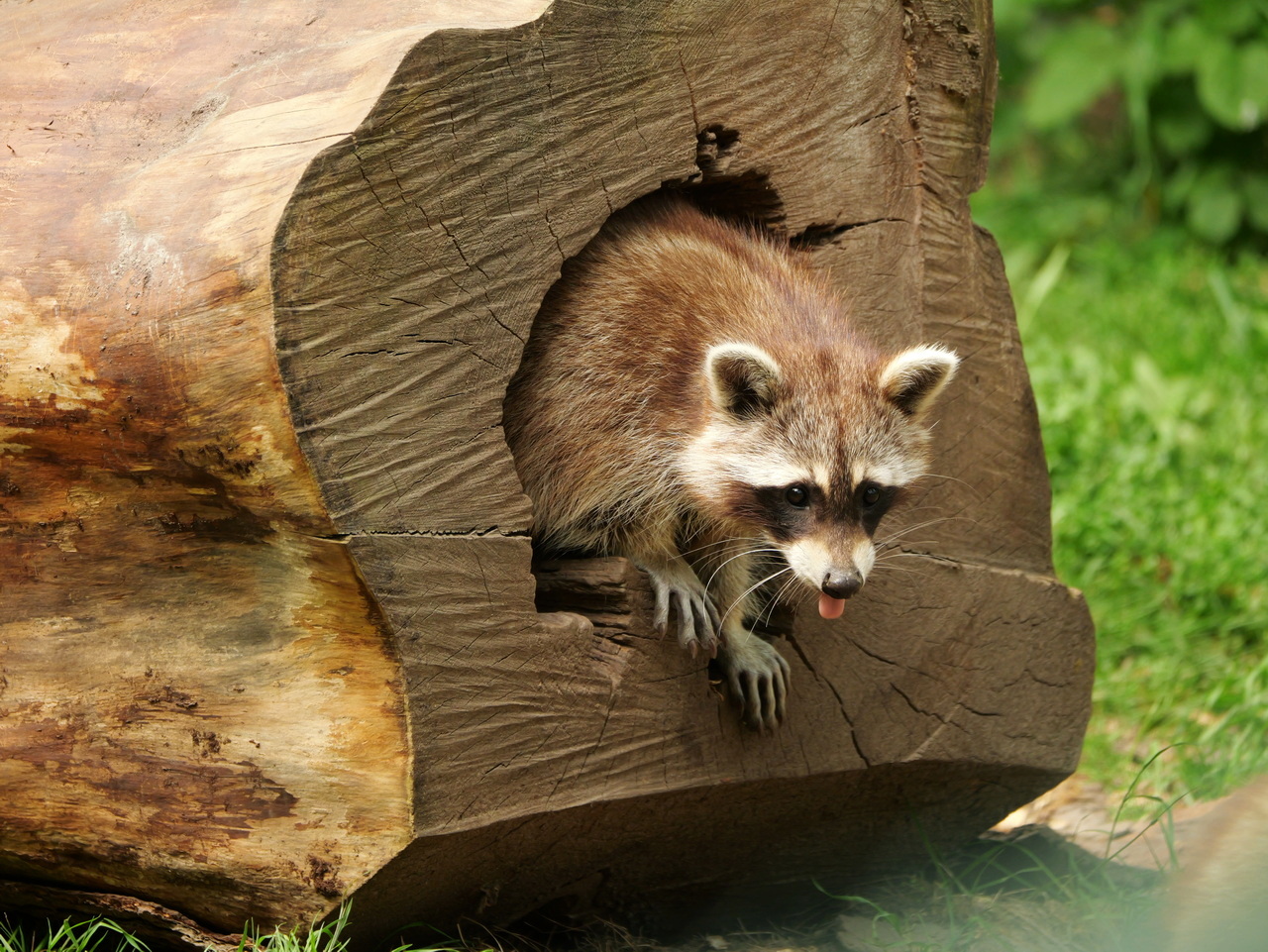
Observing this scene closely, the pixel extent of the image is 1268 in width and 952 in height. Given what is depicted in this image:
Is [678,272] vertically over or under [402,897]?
over

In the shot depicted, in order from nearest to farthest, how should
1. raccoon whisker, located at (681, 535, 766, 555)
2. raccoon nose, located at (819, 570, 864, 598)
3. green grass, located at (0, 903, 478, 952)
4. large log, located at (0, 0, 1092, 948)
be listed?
large log, located at (0, 0, 1092, 948)
green grass, located at (0, 903, 478, 952)
raccoon nose, located at (819, 570, 864, 598)
raccoon whisker, located at (681, 535, 766, 555)

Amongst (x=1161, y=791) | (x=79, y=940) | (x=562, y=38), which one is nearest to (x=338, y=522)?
(x=562, y=38)

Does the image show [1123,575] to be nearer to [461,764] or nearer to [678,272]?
[678,272]

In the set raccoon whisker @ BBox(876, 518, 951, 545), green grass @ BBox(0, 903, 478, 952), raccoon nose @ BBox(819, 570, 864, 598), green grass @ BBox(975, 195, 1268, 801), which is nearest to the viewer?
green grass @ BBox(0, 903, 478, 952)

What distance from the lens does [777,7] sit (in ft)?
9.92

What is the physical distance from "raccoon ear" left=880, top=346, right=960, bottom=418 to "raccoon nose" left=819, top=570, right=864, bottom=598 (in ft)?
1.51

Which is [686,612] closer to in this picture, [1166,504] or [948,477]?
[948,477]

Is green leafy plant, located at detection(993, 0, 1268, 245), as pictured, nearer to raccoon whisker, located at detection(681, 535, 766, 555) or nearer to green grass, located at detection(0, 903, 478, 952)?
raccoon whisker, located at detection(681, 535, 766, 555)

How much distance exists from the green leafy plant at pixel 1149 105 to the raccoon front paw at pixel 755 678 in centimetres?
487

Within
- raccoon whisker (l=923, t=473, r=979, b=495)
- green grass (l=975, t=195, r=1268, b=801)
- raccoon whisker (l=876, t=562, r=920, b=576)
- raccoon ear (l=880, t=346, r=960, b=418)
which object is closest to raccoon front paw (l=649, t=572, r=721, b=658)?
raccoon whisker (l=876, t=562, r=920, b=576)

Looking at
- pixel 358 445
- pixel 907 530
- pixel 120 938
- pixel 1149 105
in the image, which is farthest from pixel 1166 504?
pixel 120 938

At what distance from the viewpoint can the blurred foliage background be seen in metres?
4.63

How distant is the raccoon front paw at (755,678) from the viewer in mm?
3006

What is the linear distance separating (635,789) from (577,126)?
4.63 ft
